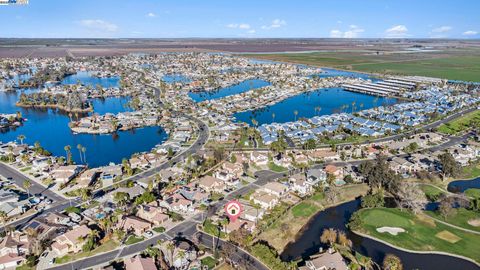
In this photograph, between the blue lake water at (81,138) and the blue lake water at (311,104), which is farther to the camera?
the blue lake water at (311,104)

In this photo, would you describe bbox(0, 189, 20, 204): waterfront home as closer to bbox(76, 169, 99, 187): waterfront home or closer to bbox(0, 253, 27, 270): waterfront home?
bbox(76, 169, 99, 187): waterfront home

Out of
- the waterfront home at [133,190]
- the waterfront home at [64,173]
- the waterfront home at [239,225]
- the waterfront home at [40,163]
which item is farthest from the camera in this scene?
the waterfront home at [40,163]

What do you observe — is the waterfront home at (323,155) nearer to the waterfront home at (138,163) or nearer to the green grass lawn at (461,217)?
the green grass lawn at (461,217)

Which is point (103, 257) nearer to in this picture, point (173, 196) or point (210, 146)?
point (173, 196)

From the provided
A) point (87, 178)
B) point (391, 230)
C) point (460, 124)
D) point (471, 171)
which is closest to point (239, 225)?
point (391, 230)

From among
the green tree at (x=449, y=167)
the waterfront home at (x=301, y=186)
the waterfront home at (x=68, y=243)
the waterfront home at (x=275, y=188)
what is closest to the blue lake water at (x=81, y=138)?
the waterfront home at (x=68, y=243)

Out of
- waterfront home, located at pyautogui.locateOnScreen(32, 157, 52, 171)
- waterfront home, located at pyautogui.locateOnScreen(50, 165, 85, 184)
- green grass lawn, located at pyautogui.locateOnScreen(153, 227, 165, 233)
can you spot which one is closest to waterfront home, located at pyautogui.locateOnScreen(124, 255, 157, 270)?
green grass lawn, located at pyautogui.locateOnScreen(153, 227, 165, 233)
